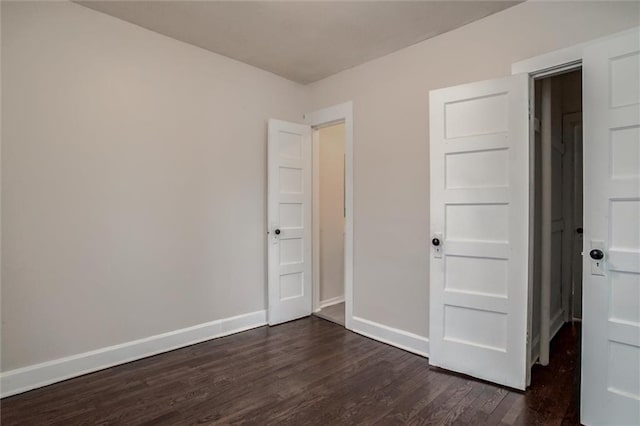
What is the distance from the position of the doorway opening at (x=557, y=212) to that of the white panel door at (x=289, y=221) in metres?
2.19

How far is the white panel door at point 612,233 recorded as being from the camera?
169cm

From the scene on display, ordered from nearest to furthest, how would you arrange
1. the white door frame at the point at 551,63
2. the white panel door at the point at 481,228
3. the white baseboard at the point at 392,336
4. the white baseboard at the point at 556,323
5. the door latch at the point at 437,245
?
the white door frame at the point at 551,63 → the white panel door at the point at 481,228 → the door latch at the point at 437,245 → the white baseboard at the point at 392,336 → the white baseboard at the point at 556,323

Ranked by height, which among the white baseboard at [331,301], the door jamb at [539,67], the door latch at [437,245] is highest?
the door jamb at [539,67]

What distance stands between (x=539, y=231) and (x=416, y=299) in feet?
3.84

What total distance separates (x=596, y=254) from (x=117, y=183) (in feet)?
10.6

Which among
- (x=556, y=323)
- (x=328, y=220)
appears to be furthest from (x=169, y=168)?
(x=556, y=323)

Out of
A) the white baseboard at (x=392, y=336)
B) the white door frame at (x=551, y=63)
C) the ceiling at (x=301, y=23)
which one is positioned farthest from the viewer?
the white baseboard at (x=392, y=336)

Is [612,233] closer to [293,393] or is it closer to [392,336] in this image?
[392,336]

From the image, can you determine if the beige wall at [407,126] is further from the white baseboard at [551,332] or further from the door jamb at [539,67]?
the white baseboard at [551,332]

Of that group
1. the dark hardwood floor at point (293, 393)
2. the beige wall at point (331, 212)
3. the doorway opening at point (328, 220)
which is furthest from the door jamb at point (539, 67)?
the beige wall at point (331, 212)

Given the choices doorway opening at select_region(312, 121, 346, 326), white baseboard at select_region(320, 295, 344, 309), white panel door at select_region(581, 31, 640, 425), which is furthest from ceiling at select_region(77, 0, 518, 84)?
white baseboard at select_region(320, 295, 344, 309)

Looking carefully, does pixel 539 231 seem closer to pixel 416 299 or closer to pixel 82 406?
pixel 416 299

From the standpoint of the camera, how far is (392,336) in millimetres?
2963

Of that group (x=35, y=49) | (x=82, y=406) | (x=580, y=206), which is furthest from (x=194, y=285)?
(x=580, y=206)
